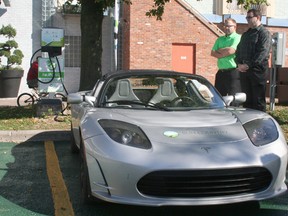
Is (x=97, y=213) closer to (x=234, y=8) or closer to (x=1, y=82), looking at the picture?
(x=1, y=82)

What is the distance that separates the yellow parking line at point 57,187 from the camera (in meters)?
3.83

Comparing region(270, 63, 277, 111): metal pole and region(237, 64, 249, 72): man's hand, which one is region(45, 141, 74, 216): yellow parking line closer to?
region(237, 64, 249, 72): man's hand

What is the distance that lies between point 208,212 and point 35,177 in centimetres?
221

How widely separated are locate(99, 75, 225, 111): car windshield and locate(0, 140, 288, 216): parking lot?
3.53ft

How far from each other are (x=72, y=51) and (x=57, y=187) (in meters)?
13.2

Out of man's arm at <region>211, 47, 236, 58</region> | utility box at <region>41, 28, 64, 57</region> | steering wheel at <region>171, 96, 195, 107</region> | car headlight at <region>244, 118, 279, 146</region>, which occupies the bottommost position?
car headlight at <region>244, 118, 279, 146</region>

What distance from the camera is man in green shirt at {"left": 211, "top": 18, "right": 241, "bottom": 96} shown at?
22.9 ft

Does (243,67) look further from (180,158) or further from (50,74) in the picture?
(50,74)

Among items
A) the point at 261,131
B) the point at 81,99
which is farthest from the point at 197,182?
the point at 81,99

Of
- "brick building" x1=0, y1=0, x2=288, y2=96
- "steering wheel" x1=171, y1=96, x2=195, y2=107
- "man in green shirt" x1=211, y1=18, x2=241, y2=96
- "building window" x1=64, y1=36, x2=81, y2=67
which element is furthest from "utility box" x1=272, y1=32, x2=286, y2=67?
"building window" x1=64, y1=36, x2=81, y2=67

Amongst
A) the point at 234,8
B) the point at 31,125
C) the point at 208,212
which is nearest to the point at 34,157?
the point at 31,125

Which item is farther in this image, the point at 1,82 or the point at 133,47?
the point at 133,47

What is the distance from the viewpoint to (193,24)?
55.9ft

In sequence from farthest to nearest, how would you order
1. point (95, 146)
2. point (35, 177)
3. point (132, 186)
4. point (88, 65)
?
point (88, 65), point (35, 177), point (95, 146), point (132, 186)
